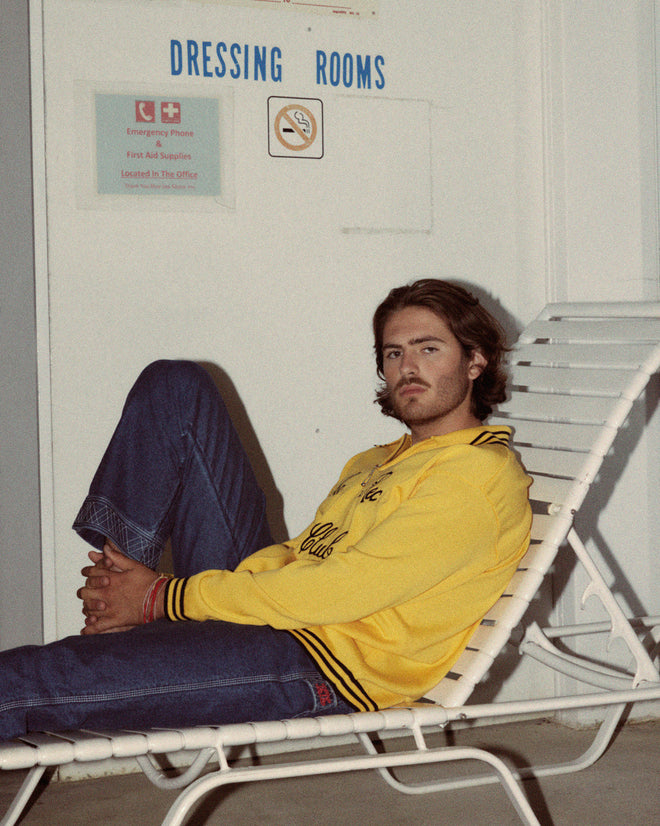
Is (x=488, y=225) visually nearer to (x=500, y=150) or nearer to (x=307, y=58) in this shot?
(x=500, y=150)

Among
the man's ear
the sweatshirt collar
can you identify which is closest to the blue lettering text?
the man's ear

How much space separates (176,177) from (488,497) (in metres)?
1.29

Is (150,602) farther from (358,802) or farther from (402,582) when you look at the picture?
(358,802)

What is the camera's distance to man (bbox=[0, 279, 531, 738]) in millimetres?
1636

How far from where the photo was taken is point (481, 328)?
206 centimetres

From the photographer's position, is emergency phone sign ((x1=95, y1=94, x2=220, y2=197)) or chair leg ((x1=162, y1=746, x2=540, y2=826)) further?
emergency phone sign ((x1=95, y1=94, x2=220, y2=197))

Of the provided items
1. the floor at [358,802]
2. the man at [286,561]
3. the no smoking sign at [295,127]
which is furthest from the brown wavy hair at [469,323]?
the floor at [358,802]

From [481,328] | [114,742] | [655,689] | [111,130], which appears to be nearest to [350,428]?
[481,328]

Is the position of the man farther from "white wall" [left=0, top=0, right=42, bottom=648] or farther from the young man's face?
"white wall" [left=0, top=0, right=42, bottom=648]

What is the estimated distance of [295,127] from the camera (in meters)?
2.68

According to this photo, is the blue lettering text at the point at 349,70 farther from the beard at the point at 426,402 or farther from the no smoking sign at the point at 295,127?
the beard at the point at 426,402

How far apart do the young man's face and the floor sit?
813 mm

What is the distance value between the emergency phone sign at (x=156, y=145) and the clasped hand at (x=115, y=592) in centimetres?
101

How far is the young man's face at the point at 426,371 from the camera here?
2018 millimetres
